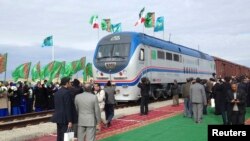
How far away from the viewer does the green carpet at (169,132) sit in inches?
436

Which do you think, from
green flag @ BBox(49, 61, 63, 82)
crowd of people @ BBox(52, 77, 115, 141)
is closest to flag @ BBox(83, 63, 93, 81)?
green flag @ BBox(49, 61, 63, 82)

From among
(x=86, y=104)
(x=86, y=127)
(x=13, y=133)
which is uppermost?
(x=86, y=104)

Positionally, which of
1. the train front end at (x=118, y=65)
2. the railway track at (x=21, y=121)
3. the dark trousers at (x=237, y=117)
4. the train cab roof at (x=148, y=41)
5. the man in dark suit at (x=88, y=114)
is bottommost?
the railway track at (x=21, y=121)

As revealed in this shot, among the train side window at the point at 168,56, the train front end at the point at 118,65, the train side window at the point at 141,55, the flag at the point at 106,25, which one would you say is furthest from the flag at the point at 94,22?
the train side window at the point at 141,55

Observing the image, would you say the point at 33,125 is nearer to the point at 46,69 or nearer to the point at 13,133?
the point at 13,133

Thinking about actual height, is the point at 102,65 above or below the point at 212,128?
above

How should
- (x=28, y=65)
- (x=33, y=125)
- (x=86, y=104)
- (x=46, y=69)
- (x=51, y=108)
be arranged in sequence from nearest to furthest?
(x=86, y=104), (x=33, y=125), (x=51, y=108), (x=28, y=65), (x=46, y=69)

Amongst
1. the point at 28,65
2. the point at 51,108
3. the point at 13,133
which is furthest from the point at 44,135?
the point at 28,65

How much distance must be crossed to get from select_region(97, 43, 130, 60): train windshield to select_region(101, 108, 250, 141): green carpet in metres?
6.40

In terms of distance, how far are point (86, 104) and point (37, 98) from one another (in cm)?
1308

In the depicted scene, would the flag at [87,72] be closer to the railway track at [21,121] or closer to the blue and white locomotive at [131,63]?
the blue and white locomotive at [131,63]

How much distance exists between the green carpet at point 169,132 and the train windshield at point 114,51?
21.0 ft

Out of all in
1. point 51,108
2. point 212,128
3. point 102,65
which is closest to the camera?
point 212,128

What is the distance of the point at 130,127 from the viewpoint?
1325 centimetres
